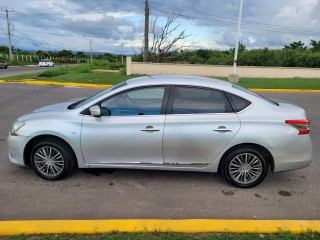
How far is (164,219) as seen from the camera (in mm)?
3049

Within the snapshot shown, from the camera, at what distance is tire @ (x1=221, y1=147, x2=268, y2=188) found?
3.69 meters

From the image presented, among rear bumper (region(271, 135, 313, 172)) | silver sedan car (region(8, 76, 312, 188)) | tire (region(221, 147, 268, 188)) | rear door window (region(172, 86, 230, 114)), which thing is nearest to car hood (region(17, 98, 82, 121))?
silver sedan car (region(8, 76, 312, 188))

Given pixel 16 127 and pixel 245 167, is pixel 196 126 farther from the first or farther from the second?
pixel 16 127

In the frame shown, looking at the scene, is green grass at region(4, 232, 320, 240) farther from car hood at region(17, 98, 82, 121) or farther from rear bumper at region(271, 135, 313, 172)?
car hood at region(17, 98, 82, 121)

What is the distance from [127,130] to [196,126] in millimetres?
908

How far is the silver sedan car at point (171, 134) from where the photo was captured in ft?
11.9

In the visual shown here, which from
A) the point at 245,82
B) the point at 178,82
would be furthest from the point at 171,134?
the point at 245,82

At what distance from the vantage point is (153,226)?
9.36ft

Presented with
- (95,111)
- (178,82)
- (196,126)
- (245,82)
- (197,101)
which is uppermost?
(178,82)

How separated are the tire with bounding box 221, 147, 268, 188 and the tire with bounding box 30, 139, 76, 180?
83.5 inches

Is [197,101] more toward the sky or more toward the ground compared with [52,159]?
more toward the sky

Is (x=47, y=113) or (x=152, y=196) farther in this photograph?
(x=47, y=113)

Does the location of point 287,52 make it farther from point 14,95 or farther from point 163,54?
point 14,95

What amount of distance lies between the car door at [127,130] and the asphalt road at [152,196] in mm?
388
